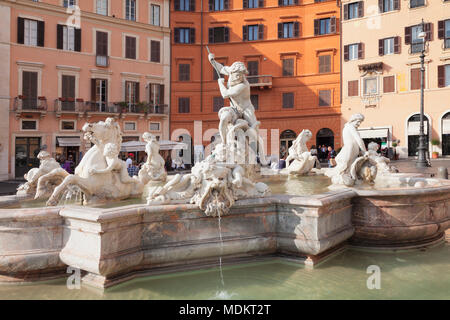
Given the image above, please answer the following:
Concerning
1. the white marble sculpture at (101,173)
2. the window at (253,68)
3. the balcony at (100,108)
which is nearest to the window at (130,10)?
the balcony at (100,108)

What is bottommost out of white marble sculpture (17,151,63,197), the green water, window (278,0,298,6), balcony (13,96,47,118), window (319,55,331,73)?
the green water

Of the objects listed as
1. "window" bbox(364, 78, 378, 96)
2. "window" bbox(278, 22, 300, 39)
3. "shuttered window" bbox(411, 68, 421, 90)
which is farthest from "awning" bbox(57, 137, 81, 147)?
"shuttered window" bbox(411, 68, 421, 90)

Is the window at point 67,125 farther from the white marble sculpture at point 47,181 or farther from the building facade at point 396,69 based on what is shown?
the white marble sculpture at point 47,181

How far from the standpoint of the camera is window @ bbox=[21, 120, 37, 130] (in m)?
22.9

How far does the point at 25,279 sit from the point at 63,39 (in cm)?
2404

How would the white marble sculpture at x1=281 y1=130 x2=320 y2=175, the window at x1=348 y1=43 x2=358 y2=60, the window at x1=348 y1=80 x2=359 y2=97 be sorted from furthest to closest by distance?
1. the window at x1=348 y1=43 x2=358 y2=60
2. the window at x1=348 y1=80 x2=359 y2=97
3. the white marble sculpture at x1=281 y1=130 x2=320 y2=175

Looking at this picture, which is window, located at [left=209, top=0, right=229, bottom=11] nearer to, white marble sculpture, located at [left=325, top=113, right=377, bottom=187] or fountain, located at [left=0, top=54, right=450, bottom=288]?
white marble sculpture, located at [left=325, top=113, right=377, bottom=187]

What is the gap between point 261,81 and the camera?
29516mm

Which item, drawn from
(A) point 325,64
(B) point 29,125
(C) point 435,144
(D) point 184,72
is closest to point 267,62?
(A) point 325,64

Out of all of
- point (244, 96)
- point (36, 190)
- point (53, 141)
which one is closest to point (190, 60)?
point (53, 141)

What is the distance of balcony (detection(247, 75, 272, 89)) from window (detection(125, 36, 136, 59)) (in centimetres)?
878

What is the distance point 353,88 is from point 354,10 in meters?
5.72

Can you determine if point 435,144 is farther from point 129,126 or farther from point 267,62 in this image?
point 129,126

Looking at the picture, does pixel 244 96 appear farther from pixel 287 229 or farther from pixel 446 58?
pixel 446 58
